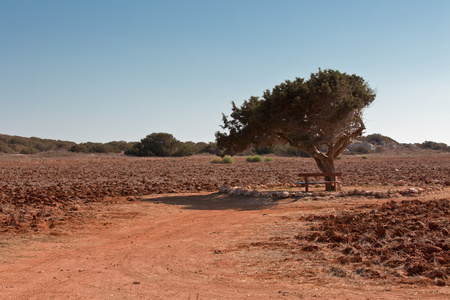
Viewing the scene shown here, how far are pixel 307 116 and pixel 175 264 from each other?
9832 millimetres

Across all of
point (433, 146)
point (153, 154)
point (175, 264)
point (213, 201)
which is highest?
point (433, 146)

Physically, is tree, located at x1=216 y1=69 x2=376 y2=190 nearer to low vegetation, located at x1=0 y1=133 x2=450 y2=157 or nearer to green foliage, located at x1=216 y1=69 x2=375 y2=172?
green foliage, located at x1=216 y1=69 x2=375 y2=172

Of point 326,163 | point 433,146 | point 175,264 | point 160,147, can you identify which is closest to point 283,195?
point 326,163

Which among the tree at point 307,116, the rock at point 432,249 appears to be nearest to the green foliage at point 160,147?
the tree at point 307,116

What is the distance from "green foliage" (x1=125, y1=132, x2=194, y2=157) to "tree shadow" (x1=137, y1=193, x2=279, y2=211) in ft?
134

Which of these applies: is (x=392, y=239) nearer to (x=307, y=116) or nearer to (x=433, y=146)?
(x=307, y=116)

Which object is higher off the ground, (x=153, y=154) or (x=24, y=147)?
(x=24, y=147)

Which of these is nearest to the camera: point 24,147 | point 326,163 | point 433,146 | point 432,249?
point 432,249

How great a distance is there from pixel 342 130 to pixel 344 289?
10638 millimetres

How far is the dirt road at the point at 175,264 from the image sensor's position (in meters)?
5.05

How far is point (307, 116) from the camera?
14.9 m

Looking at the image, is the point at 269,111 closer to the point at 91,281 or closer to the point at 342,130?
the point at 342,130

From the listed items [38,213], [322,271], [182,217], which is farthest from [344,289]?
[38,213]

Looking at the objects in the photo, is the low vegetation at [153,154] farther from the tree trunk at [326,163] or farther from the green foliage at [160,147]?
the tree trunk at [326,163]
